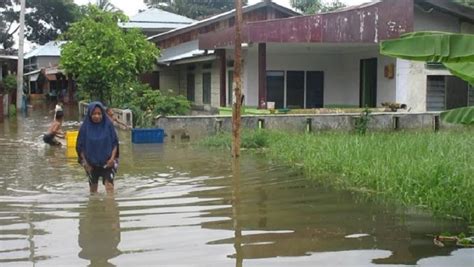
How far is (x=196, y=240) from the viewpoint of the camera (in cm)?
692

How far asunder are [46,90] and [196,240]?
5648 centimetres

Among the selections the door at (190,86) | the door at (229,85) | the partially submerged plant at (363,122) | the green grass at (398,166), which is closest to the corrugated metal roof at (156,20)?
the door at (190,86)

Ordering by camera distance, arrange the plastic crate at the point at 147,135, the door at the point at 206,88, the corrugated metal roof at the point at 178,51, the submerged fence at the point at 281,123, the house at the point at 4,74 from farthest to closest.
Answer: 1. the corrugated metal roof at the point at 178,51
2. the door at the point at 206,88
3. the house at the point at 4,74
4. the submerged fence at the point at 281,123
5. the plastic crate at the point at 147,135

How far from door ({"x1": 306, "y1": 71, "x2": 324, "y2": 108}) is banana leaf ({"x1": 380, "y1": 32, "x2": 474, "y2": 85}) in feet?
64.7

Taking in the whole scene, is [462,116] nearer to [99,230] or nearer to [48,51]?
[99,230]

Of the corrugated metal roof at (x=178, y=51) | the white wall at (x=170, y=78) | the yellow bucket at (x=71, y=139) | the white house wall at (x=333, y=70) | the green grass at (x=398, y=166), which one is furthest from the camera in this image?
the white wall at (x=170, y=78)

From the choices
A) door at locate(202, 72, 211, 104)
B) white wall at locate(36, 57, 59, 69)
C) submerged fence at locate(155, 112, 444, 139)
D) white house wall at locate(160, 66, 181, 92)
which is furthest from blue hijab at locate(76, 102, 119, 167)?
white wall at locate(36, 57, 59, 69)

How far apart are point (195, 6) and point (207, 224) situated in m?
56.4

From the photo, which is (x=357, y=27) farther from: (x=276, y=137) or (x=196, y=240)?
(x=196, y=240)

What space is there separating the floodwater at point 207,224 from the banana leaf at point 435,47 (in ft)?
6.29

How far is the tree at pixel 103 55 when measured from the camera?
25.8 meters

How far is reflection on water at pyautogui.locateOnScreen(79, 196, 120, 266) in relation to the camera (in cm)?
638

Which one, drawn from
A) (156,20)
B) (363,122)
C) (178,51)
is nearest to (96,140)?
(363,122)

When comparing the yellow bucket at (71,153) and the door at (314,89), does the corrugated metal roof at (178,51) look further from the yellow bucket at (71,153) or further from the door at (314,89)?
the yellow bucket at (71,153)
